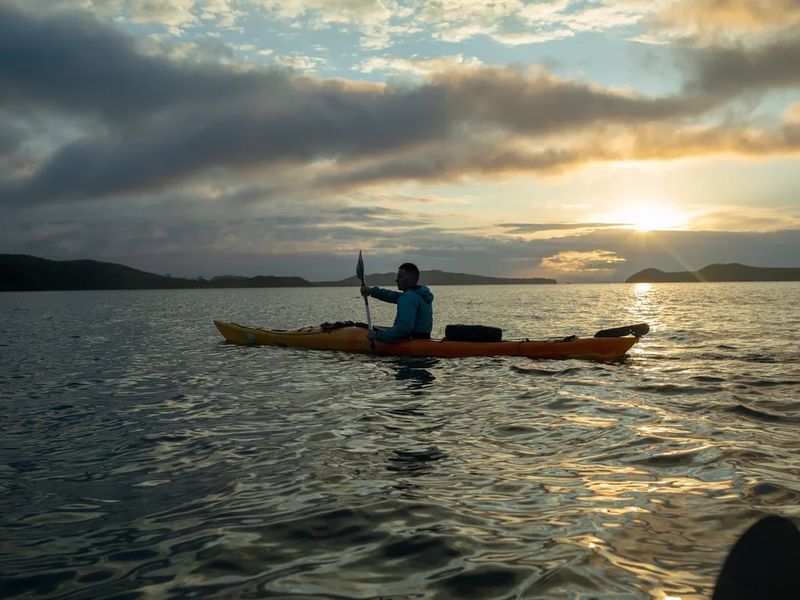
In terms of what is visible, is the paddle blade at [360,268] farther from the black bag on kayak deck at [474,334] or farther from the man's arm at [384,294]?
the black bag on kayak deck at [474,334]

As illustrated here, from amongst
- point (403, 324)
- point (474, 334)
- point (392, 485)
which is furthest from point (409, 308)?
point (392, 485)

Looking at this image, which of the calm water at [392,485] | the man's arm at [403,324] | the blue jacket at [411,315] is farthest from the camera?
the man's arm at [403,324]

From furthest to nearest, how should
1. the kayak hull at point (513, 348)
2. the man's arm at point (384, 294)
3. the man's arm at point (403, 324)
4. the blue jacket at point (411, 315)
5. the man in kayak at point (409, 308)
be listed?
the man's arm at point (384, 294) < the man's arm at point (403, 324) < the blue jacket at point (411, 315) < the man in kayak at point (409, 308) < the kayak hull at point (513, 348)

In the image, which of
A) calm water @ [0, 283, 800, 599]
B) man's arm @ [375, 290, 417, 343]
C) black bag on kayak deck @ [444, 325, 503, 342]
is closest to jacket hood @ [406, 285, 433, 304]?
man's arm @ [375, 290, 417, 343]

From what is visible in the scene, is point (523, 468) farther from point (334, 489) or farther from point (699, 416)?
point (699, 416)

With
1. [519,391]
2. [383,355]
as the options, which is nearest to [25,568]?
[519,391]

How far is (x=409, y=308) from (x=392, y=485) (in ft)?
34.1

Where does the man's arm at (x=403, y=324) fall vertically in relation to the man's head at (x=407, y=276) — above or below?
below

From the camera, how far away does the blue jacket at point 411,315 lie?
1574 centimetres

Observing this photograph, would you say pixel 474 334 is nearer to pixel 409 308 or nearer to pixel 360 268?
pixel 409 308

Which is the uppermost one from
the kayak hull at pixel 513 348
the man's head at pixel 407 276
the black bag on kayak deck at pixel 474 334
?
the man's head at pixel 407 276

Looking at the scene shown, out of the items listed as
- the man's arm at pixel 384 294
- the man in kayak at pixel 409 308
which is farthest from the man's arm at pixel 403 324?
the man's arm at pixel 384 294

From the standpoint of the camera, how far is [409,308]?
15.9 metres

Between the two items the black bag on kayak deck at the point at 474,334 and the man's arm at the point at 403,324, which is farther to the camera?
the man's arm at the point at 403,324
